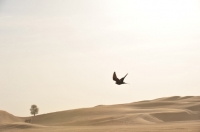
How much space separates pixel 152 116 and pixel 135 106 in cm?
1322

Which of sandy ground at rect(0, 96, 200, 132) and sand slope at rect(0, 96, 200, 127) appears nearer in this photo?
sandy ground at rect(0, 96, 200, 132)

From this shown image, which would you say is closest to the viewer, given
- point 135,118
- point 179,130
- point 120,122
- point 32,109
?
point 179,130

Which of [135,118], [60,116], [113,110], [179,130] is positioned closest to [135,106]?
[113,110]

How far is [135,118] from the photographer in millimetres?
25625

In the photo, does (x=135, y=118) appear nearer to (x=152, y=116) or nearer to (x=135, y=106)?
(x=152, y=116)

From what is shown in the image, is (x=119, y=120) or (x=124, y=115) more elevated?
(x=124, y=115)

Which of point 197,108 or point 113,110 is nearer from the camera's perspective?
point 197,108

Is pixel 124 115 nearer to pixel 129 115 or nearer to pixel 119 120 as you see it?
pixel 129 115

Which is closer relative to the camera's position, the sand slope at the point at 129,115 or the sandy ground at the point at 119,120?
the sandy ground at the point at 119,120

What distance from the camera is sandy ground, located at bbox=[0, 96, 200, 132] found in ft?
63.5

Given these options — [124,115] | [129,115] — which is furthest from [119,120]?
[124,115]

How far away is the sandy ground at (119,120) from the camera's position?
19344 mm

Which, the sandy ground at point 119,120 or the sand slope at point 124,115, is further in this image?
the sand slope at point 124,115

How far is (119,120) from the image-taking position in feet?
81.1
